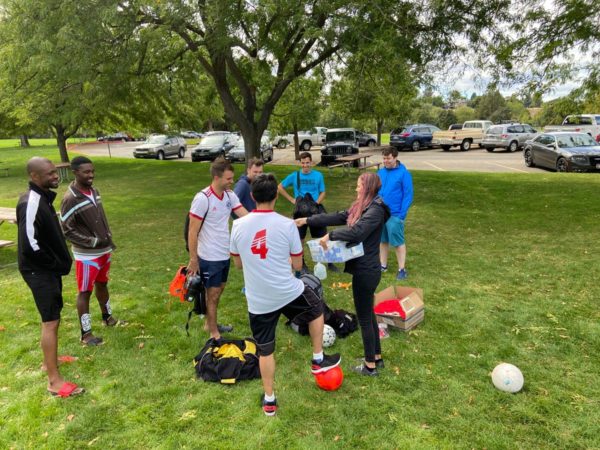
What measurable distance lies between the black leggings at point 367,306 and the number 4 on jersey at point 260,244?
36.6 inches

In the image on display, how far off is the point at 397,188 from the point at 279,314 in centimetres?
322

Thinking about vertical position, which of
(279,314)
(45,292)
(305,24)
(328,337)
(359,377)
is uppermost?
(305,24)

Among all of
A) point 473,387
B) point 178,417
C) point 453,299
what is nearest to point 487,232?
point 453,299

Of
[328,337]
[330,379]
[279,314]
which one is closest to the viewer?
[279,314]

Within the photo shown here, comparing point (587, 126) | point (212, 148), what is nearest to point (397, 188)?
point (212, 148)

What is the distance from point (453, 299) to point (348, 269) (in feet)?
8.23

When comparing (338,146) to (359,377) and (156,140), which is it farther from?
(359,377)

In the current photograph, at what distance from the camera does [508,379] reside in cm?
359

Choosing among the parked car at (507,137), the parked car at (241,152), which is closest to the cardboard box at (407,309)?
the parked car at (241,152)

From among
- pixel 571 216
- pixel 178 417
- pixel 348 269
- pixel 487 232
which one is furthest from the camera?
pixel 571 216

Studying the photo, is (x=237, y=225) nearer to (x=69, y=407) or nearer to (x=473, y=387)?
(x=69, y=407)

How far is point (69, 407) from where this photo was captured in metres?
3.54

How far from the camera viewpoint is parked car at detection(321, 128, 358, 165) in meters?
22.5

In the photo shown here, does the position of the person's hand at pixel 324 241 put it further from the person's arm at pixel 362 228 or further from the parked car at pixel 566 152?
the parked car at pixel 566 152
